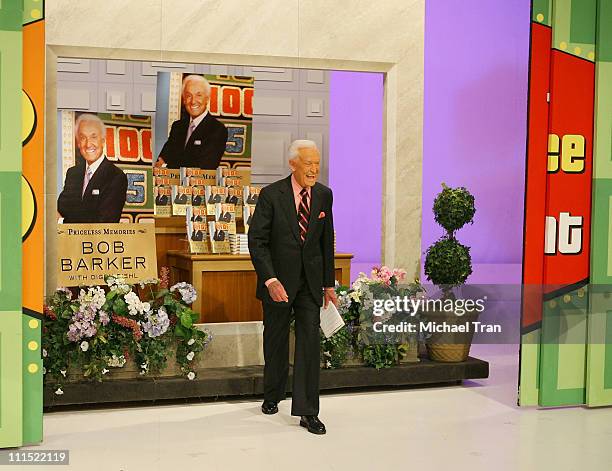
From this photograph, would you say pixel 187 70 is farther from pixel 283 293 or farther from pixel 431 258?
pixel 283 293

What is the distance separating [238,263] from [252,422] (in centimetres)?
159

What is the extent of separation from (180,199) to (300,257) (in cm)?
195

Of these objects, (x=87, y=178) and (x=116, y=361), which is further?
(x=87, y=178)

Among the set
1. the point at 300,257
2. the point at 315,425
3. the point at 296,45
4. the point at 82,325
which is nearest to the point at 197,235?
the point at 82,325

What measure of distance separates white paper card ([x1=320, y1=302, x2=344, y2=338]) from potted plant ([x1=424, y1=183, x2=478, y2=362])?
1.45m

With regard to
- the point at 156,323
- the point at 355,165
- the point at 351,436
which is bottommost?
the point at 351,436

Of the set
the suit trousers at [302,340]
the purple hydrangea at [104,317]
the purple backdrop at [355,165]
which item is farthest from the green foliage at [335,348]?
the purple backdrop at [355,165]

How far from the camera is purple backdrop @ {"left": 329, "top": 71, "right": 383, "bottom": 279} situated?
8.22m

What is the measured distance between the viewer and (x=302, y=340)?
5.06m

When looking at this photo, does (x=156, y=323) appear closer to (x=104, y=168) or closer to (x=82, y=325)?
(x=82, y=325)

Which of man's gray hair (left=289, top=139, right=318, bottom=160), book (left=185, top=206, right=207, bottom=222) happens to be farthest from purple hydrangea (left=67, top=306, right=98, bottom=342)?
man's gray hair (left=289, top=139, right=318, bottom=160)

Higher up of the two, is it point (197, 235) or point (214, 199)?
point (214, 199)

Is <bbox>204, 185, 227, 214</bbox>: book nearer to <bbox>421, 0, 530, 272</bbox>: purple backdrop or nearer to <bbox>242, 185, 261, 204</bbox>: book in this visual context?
<bbox>242, 185, 261, 204</bbox>: book

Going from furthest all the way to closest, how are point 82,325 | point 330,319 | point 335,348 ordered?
point 335,348 → point 82,325 → point 330,319
